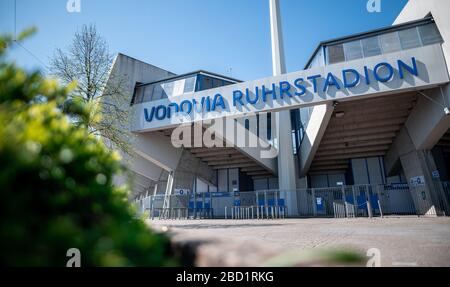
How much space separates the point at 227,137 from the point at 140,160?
9214mm

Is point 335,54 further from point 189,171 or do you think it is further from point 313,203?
point 189,171

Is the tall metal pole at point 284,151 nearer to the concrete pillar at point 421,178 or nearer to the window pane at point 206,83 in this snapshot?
the window pane at point 206,83

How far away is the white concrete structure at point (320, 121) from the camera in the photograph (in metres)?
12.6

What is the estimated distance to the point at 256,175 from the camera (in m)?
24.2

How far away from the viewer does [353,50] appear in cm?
1388

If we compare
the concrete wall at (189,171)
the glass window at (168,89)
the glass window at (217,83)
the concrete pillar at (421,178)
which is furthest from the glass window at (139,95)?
the concrete pillar at (421,178)

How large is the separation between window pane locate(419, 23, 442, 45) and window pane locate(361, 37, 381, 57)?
2000 millimetres

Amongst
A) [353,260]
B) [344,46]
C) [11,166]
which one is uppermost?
[344,46]

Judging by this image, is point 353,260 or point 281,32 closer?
point 353,260

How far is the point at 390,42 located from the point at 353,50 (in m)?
1.83

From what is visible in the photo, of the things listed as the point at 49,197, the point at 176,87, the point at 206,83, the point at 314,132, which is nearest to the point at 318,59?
the point at 314,132
